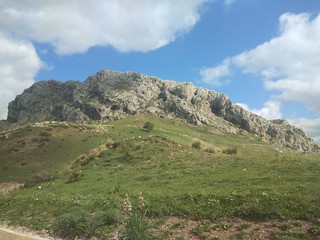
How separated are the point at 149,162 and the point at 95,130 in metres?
52.2

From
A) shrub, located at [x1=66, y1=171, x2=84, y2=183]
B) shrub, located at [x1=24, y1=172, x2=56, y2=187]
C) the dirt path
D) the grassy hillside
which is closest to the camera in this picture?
the dirt path

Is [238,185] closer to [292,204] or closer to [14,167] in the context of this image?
[292,204]

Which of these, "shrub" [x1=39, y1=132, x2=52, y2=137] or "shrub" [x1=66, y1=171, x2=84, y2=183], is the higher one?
"shrub" [x1=39, y1=132, x2=52, y2=137]

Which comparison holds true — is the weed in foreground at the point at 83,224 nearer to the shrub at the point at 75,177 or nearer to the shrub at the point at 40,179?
the shrub at the point at 75,177

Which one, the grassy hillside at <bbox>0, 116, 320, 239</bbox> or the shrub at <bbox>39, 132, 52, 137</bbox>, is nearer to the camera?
the grassy hillside at <bbox>0, 116, 320, 239</bbox>

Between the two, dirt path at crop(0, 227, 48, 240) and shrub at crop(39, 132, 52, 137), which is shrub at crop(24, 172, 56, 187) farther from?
shrub at crop(39, 132, 52, 137)

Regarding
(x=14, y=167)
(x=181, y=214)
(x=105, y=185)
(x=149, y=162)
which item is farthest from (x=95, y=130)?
(x=181, y=214)

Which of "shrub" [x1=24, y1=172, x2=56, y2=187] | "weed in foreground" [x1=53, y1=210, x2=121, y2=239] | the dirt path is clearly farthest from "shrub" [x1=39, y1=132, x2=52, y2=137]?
the dirt path

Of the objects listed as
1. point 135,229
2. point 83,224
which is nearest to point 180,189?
point 83,224

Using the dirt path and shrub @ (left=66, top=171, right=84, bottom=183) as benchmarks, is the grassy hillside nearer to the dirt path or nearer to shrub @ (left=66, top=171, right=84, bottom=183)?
shrub @ (left=66, top=171, right=84, bottom=183)

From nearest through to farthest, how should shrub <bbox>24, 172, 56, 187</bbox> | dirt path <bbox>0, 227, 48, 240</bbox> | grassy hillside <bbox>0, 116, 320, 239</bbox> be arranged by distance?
dirt path <bbox>0, 227, 48, 240</bbox> < grassy hillside <bbox>0, 116, 320, 239</bbox> < shrub <bbox>24, 172, 56, 187</bbox>

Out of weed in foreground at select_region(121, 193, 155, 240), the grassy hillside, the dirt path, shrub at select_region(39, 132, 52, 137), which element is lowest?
the dirt path

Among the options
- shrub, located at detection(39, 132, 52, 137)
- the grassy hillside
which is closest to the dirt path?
the grassy hillside

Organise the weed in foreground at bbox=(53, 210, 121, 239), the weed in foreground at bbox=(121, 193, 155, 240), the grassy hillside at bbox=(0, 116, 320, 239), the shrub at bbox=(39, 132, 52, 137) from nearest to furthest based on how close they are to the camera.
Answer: the weed in foreground at bbox=(121, 193, 155, 240), the grassy hillside at bbox=(0, 116, 320, 239), the weed in foreground at bbox=(53, 210, 121, 239), the shrub at bbox=(39, 132, 52, 137)
